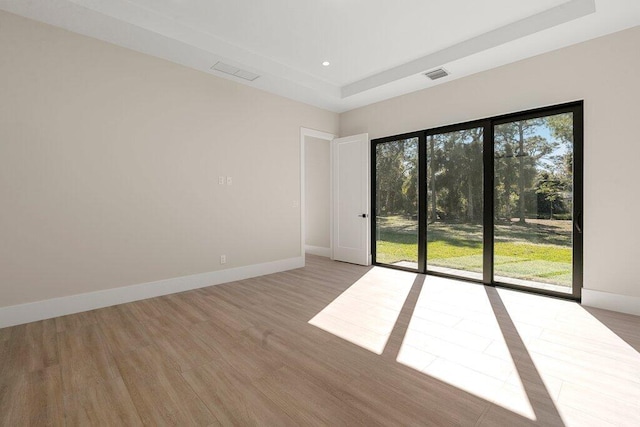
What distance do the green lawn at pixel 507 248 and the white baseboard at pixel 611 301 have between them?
256mm

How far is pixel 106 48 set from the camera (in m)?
3.34

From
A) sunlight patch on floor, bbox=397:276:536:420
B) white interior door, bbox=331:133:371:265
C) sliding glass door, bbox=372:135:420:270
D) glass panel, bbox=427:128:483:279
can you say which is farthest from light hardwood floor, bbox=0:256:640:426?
white interior door, bbox=331:133:371:265

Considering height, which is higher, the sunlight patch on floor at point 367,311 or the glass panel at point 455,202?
the glass panel at point 455,202

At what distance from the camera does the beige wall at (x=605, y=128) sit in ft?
10.2

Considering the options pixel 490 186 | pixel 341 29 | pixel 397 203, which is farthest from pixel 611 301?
pixel 341 29

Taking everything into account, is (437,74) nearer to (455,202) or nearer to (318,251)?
(455,202)

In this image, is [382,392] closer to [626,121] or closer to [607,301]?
[607,301]

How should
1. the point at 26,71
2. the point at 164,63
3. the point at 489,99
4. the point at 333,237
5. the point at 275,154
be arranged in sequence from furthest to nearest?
the point at 333,237, the point at 275,154, the point at 489,99, the point at 164,63, the point at 26,71

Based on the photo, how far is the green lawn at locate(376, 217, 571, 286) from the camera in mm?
3660

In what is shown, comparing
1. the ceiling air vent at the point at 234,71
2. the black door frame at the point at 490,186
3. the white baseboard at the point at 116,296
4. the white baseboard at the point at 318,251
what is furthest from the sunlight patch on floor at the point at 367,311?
the ceiling air vent at the point at 234,71

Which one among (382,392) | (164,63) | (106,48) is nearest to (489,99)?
(382,392)

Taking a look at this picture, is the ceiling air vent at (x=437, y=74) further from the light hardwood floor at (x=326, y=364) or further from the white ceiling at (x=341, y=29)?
the light hardwood floor at (x=326, y=364)

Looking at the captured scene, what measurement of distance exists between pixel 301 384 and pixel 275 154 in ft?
12.5

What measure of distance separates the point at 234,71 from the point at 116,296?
3237mm
